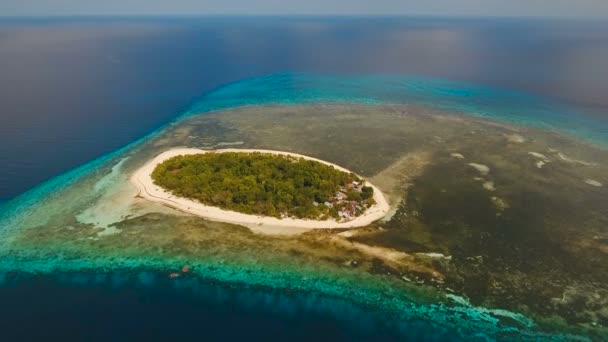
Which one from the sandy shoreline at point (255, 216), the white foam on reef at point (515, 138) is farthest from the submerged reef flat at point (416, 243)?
the white foam on reef at point (515, 138)

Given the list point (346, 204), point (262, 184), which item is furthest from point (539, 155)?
point (262, 184)

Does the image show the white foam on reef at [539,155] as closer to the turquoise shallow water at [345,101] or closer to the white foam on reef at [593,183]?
the white foam on reef at [593,183]

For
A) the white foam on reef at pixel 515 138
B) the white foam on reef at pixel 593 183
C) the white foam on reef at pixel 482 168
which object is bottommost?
the white foam on reef at pixel 593 183

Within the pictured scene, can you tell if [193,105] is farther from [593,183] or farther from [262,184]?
[593,183]

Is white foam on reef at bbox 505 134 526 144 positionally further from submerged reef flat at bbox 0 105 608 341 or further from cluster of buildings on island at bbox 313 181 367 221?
cluster of buildings on island at bbox 313 181 367 221

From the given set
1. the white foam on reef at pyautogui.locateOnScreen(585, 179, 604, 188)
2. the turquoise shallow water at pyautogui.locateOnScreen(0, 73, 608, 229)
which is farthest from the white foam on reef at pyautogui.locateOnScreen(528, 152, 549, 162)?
the turquoise shallow water at pyautogui.locateOnScreen(0, 73, 608, 229)

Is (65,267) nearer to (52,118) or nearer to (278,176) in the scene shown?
(278,176)
